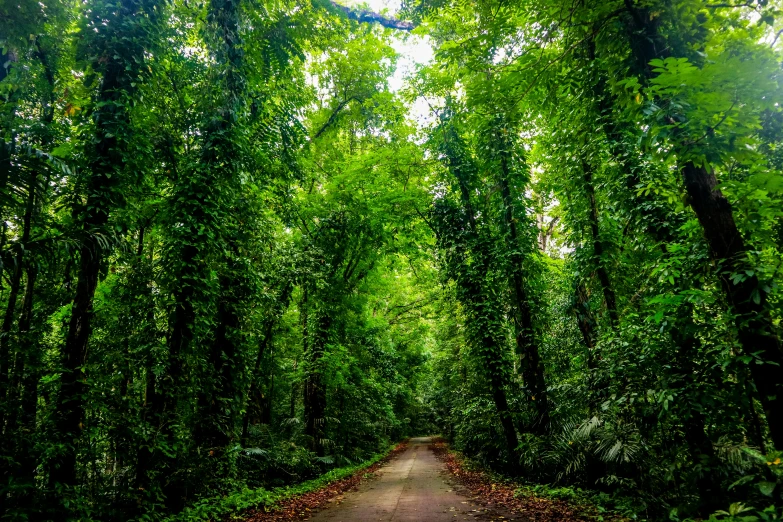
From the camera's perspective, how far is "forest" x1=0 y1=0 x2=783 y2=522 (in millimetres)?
3578

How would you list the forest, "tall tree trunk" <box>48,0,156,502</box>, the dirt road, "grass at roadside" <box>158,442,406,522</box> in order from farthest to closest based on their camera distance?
the dirt road < "grass at roadside" <box>158,442,406,522</box> < "tall tree trunk" <box>48,0,156,502</box> < the forest

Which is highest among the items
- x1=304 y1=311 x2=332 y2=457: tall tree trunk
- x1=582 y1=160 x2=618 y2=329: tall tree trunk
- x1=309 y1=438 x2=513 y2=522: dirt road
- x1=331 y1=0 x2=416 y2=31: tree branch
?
x1=331 y1=0 x2=416 y2=31: tree branch

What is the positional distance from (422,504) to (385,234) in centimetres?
829

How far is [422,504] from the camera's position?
8156 mm

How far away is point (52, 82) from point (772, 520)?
10.4m

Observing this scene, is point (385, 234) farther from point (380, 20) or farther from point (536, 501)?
point (536, 501)

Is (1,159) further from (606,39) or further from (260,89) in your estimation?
(606,39)

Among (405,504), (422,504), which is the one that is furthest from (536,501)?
(405,504)

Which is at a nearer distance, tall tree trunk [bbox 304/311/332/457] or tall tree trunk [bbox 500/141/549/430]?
tall tree trunk [bbox 500/141/549/430]

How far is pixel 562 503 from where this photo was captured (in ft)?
23.3

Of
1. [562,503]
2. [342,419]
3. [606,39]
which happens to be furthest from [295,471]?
[606,39]

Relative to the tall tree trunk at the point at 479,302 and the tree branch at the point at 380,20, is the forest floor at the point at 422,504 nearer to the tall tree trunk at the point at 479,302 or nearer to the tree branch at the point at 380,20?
the tall tree trunk at the point at 479,302

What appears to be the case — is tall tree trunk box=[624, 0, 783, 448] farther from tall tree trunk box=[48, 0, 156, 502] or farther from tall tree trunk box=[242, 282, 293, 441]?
tall tree trunk box=[242, 282, 293, 441]

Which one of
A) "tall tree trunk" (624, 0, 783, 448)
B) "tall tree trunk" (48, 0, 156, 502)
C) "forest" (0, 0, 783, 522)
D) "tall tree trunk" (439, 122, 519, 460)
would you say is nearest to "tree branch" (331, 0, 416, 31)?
"forest" (0, 0, 783, 522)
